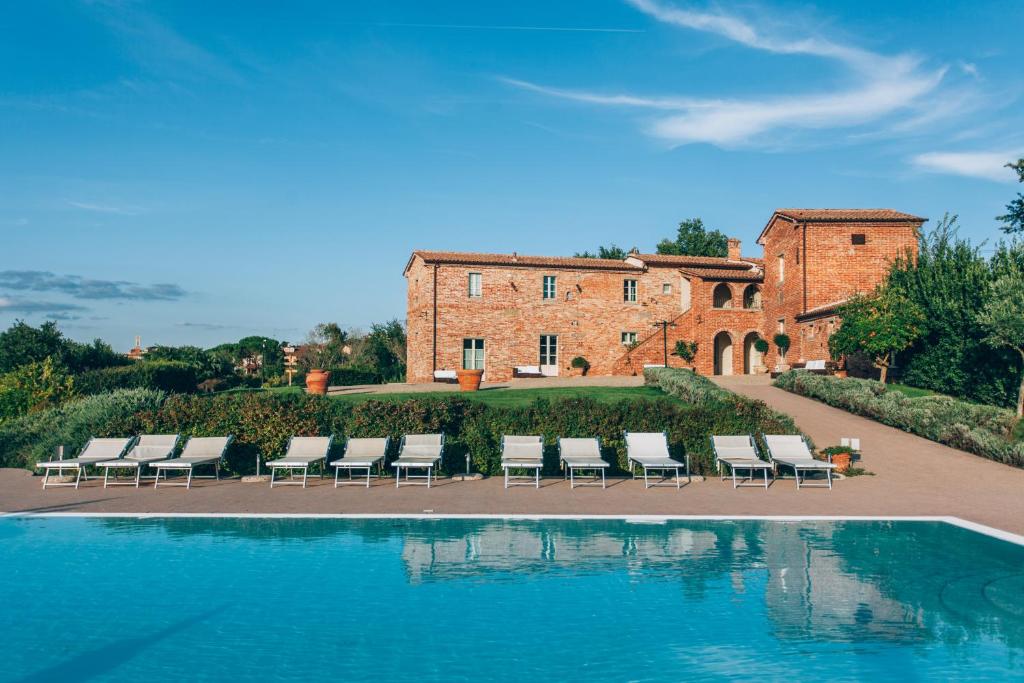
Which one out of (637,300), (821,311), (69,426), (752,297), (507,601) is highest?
(752,297)

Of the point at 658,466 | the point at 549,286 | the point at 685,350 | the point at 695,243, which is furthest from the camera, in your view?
the point at 695,243

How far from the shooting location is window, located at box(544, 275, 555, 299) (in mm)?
35719

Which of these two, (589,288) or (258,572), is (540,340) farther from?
(258,572)

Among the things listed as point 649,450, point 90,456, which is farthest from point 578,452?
point 90,456

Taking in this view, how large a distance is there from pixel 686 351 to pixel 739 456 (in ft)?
69.2

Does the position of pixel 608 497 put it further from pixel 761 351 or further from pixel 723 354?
pixel 723 354

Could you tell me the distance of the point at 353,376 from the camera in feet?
128

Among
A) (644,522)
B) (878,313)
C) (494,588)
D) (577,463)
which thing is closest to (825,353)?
(878,313)

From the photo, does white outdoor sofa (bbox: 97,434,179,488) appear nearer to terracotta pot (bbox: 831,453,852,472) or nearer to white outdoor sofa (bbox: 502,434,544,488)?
white outdoor sofa (bbox: 502,434,544,488)

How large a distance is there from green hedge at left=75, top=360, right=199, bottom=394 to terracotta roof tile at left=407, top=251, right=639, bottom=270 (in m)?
11.4

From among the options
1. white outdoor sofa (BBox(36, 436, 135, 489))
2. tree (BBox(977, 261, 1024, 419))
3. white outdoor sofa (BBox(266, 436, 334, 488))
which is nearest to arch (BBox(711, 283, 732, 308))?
tree (BBox(977, 261, 1024, 419))

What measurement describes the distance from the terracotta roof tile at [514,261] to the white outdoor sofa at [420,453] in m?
21.1

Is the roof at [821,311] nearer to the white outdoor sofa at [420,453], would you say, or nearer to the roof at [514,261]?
the roof at [514,261]

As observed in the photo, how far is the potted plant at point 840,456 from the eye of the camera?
14.2 meters
